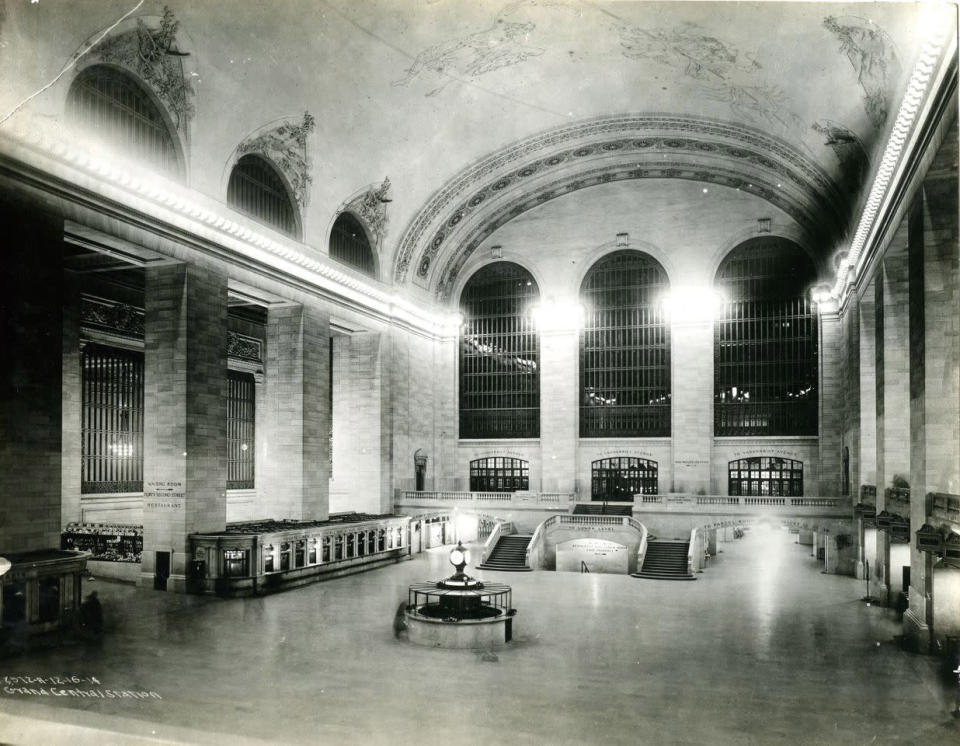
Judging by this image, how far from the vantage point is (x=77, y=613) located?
13742 mm

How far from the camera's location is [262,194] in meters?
21.8

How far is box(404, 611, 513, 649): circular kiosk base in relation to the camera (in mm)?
12953

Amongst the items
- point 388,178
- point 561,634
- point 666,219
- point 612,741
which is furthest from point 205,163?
point 666,219

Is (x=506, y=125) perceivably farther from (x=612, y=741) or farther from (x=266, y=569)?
(x=612, y=741)

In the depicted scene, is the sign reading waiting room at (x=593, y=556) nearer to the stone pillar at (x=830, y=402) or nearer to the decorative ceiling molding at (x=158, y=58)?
the stone pillar at (x=830, y=402)

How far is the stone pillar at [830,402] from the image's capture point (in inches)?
1126

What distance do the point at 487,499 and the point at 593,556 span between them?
14.4ft

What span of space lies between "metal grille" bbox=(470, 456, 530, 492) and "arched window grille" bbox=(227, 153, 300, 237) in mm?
13754

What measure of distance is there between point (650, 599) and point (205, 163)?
14.5 meters

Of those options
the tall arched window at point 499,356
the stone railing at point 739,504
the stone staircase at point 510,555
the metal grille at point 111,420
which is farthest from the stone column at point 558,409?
the metal grille at point 111,420

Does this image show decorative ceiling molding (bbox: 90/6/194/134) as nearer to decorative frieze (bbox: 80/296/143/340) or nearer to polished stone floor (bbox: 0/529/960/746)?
decorative frieze (bbox: 80/296/143/340)

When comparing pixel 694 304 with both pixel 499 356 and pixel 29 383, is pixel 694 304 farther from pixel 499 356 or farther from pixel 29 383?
pixel 29 383

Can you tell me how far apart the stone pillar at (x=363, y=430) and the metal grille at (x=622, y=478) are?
8.52 m

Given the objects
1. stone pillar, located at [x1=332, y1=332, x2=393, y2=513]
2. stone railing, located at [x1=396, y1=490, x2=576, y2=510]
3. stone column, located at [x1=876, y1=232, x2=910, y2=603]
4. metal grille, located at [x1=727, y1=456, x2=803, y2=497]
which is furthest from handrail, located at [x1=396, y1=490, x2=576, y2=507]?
stone column, located at [x1=876, y1=232, x2=910, y2=603]
